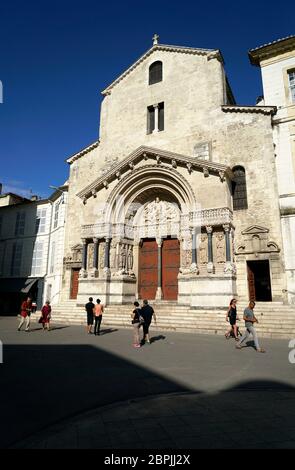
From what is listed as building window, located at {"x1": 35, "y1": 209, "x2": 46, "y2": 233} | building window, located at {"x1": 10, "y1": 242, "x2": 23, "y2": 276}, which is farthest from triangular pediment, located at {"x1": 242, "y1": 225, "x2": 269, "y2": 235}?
building window, located at {"x1": 10, "y1": 242, "x2": 23, "y2": 276}

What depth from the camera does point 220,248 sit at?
15.1 m

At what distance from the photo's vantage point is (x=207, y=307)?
13875 mm

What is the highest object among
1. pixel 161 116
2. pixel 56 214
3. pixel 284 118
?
pixel 161 116

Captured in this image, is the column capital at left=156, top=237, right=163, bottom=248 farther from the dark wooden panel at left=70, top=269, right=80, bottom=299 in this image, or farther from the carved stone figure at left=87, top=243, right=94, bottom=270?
the dark wooden panel at left=70, top=269, right=80, bottom=299

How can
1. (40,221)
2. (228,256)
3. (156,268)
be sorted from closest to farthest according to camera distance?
(228,256) < (156,268) < (40,221)

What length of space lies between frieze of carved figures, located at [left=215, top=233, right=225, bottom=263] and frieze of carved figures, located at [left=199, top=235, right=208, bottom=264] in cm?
56

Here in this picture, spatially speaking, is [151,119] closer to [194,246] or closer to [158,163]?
[158,163]

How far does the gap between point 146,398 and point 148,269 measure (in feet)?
43.9

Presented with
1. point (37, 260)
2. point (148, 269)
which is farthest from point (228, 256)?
point (37, 260)

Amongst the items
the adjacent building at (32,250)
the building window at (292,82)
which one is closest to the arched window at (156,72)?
the building window at (292,82)

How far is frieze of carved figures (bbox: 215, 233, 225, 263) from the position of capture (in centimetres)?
1498

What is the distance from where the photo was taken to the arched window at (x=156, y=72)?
69.0 ft

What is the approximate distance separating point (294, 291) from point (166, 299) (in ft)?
21.7
